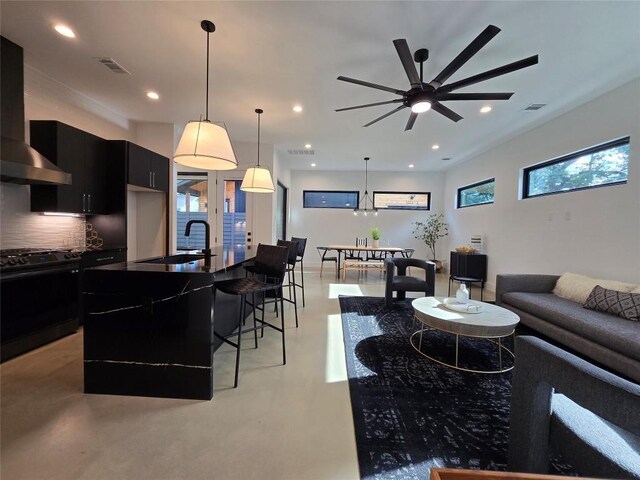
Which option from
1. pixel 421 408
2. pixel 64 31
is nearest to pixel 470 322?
pixel 421 408

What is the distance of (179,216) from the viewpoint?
553 cm

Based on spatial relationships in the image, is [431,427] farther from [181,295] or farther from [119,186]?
[119,186]

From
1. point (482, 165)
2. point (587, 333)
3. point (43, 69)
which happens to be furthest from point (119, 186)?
point (482, 165)

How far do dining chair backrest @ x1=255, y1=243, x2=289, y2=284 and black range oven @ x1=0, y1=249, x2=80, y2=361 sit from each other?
204 cm

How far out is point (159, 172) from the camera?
4504 millimetres

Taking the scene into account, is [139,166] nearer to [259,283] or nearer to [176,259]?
[176,259]

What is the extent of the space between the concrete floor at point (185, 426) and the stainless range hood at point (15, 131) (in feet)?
5.61

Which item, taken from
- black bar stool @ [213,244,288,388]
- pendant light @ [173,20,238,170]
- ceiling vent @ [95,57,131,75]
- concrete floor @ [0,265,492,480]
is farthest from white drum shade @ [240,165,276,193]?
concrete floor @ [0,265,492,480]

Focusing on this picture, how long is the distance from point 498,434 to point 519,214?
4264 millimetres

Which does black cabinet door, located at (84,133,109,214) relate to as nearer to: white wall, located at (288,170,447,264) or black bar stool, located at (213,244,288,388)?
black bar stool, located at (213,244,288,388)

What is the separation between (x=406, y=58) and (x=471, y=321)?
223 centimetres

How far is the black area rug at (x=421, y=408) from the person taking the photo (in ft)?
4.93

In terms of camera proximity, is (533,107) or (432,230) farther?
(432,230)

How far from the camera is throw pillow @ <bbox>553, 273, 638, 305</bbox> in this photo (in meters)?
2.85
